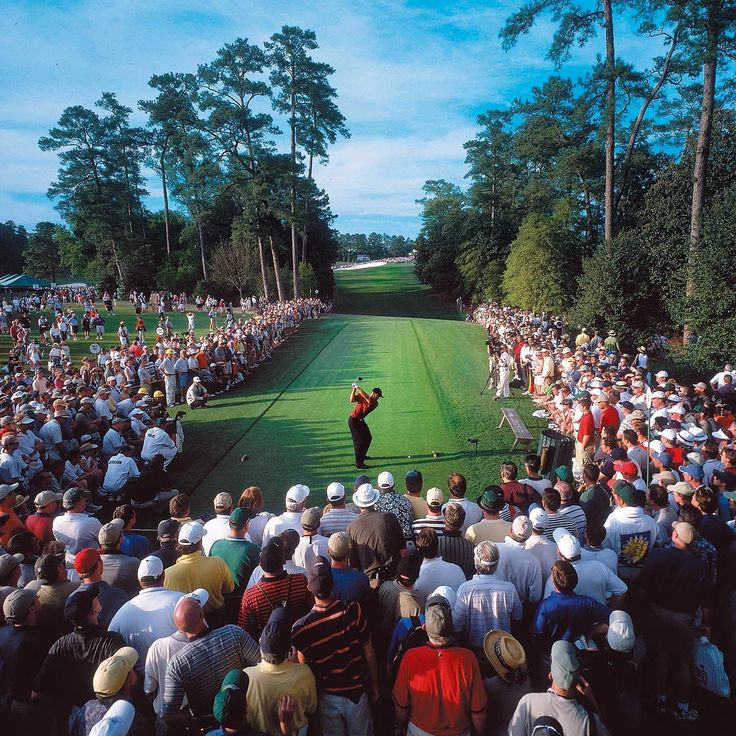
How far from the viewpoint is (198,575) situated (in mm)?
4586

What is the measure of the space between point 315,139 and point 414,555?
1599 inches

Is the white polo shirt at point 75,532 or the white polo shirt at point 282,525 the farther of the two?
the white polo shirt at point 75,532

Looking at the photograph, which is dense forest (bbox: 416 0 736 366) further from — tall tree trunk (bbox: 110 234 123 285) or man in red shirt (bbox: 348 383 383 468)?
tall tree trunk (bbox: 110 234 123 285)

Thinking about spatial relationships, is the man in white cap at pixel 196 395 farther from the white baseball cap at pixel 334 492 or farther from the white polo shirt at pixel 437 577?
the white polo shirt at pixel 437 577

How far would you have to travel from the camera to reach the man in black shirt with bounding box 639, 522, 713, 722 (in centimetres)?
453

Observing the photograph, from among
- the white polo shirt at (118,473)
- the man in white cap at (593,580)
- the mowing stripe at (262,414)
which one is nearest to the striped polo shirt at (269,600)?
the man in white cap at (593,580)

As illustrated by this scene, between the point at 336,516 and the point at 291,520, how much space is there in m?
0.54

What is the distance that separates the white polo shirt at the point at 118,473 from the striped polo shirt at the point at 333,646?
6053mm

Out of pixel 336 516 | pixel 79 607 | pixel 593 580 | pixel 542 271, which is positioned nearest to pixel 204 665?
pixel 79 607

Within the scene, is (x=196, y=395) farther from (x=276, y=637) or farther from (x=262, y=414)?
(x=276, y=637)

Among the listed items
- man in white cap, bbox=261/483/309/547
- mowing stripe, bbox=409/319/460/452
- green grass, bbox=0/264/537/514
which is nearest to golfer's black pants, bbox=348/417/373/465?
green grass, bbox=0/264/537/514

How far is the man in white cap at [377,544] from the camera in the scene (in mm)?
5117

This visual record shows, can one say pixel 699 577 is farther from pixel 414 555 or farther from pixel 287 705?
pixel 287 705

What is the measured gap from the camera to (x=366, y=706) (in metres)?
3.86
